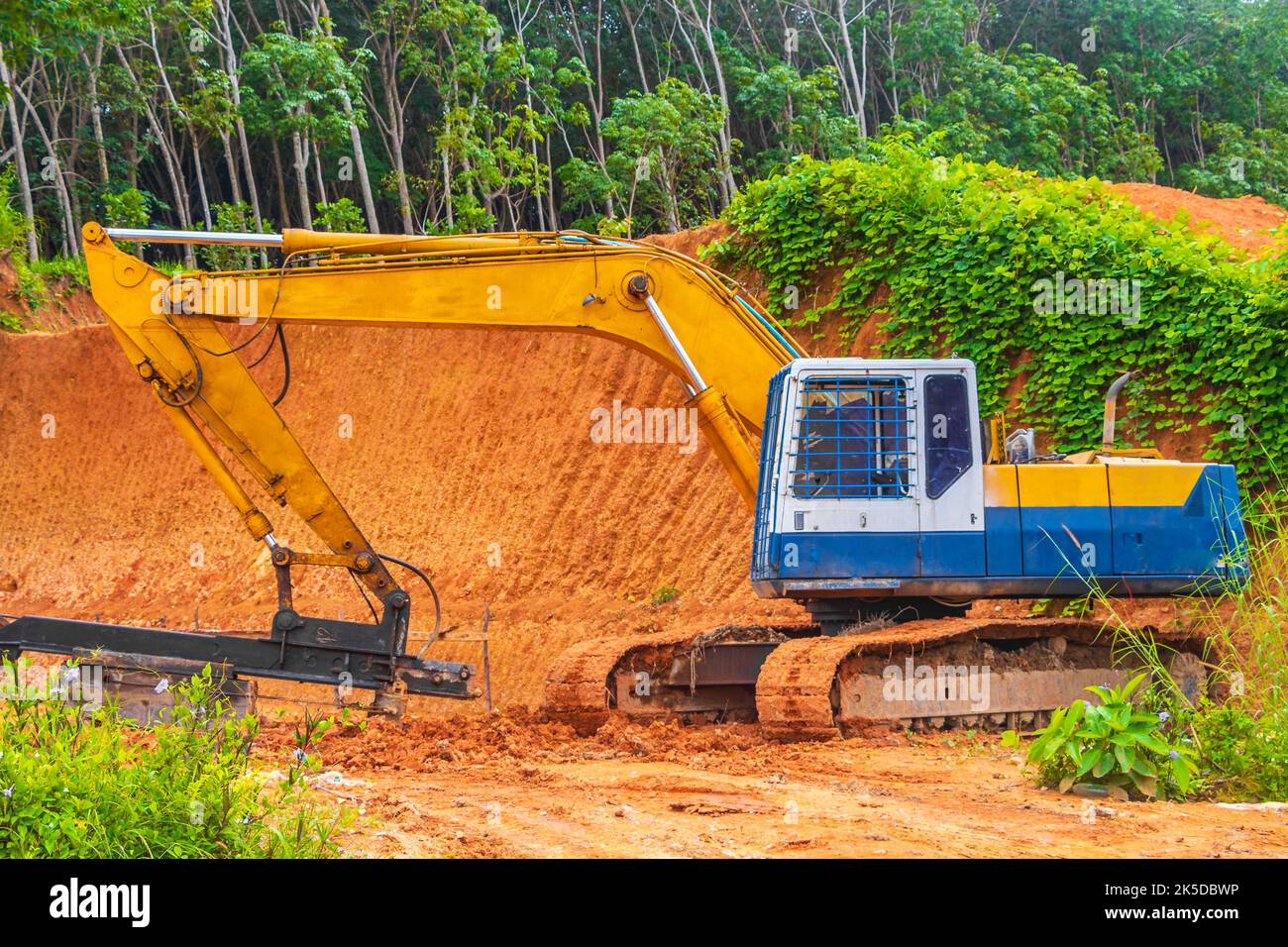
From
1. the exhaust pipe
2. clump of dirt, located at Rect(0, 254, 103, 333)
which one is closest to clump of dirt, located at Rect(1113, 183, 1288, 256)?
the exhaust pipe

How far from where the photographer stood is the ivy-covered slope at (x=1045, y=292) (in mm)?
12336

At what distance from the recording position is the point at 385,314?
373 inches

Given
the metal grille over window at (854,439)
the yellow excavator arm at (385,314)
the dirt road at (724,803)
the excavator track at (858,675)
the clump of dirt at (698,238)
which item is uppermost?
the clump of dirt at (698,238)

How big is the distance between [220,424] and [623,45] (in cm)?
3066

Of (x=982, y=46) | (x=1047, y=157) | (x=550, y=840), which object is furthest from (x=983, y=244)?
(x=982, y=46)

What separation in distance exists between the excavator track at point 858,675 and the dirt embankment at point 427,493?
131 inches

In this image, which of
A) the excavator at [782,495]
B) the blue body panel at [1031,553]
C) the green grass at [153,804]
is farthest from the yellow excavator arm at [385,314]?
the green grass at [153,804]

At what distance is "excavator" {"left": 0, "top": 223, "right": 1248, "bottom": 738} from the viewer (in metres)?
8.95

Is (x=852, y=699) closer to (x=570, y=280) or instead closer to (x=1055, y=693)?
(x=1055, y=693)

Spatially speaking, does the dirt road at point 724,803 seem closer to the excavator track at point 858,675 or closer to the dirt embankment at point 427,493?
the excavator track at point 858,675

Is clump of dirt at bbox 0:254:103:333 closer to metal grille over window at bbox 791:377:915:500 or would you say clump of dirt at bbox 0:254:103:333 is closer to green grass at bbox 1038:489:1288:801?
metal grille over window at bbox 791:377:915:500

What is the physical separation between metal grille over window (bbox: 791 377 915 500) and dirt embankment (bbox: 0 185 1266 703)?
14.2 feet

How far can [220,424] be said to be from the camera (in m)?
9.39

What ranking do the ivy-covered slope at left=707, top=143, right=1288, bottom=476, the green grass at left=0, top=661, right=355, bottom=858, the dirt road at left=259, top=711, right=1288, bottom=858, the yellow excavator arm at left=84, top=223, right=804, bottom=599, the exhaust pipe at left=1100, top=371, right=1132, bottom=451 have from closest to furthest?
1. the green grass at left=0, top=661, right=355, bottom=858
2. the dirt road at left=259, top=711, right=1288, bottom=858
3. the exhaust pipe at left=1100, top=371, right=1132, bottom=451
4. the yellow excavator arm at left=84, top=223, right=804, bottom=599
5. the ivy-covered slope at left=707, top=143, right=1288, bottom=476
